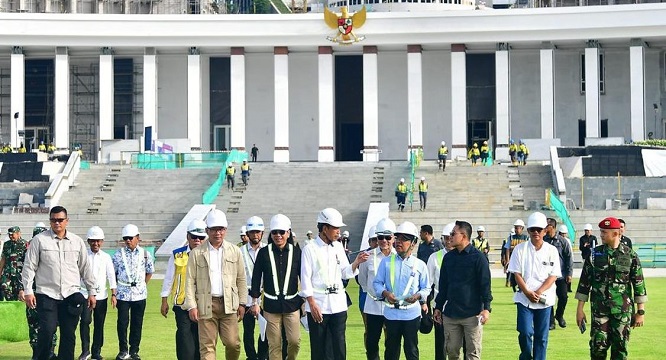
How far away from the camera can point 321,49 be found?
67438mm

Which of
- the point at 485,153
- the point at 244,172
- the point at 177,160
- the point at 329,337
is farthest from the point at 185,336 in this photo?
the point at 485,153

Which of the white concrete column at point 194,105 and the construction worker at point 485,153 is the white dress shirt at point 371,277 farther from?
the white concrete column at point 194,105

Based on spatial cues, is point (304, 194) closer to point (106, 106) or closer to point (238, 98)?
point (238, 98)

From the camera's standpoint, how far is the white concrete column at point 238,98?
6644 cm

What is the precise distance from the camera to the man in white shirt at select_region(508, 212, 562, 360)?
16234 mm

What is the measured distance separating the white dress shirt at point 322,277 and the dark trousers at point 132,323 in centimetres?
415

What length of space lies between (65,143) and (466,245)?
52.7 m

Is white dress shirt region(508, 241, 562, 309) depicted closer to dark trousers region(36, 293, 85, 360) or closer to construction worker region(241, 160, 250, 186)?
dark trousers region(36, 293, 85, 360)

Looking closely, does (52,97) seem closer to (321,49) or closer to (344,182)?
(321,49)

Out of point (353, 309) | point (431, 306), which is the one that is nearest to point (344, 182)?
point (353, 309)

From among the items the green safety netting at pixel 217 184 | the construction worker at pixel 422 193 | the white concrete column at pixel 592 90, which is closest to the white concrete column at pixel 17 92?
the green safety netting at pixel 217 184

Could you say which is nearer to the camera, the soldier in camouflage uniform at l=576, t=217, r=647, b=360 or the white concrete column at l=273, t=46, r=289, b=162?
the soldier in camouflage uniform at l=576, t=217, r=647, b=360

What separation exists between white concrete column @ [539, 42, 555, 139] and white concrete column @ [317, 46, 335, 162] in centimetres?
1040

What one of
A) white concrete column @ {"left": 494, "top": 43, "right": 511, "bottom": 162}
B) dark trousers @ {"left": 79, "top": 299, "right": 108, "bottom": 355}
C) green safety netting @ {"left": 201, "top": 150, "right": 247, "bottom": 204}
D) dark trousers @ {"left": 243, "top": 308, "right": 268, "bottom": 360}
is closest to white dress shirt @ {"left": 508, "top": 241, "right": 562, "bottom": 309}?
dark trousers @ {"left": 243, "top": 308, "right": 268, "bottom": 360}
